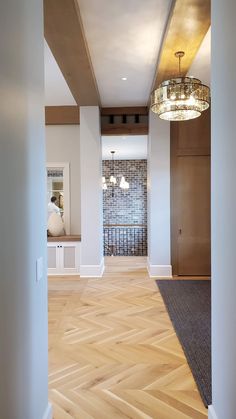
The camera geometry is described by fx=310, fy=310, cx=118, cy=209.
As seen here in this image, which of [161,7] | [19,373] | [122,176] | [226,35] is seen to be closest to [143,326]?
[19,373]

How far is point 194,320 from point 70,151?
4.25 metres

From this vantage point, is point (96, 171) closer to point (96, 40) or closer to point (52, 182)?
point (52, 182)

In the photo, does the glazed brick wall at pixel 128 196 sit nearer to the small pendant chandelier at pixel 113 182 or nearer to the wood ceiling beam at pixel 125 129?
the small pendant chandelier at pixel 113 182

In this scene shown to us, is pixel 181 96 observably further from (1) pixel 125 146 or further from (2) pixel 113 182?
(2) pixel 113 182

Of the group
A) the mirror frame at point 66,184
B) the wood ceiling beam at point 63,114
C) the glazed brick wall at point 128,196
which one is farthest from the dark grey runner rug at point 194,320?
the glazed brick wall at point 128,196

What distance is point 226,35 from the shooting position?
1581 millimetres

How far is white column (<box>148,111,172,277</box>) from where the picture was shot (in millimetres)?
5836

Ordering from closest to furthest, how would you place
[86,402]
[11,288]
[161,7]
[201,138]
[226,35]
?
1. [11,288]
2. [226,35]
3. [86,402]
4. [161,7]
5. [201,138]

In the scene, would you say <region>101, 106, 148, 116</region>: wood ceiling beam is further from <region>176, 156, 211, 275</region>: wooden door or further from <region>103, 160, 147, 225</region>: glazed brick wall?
<region>103, 160, 147, 225</region>: glazed brick wall

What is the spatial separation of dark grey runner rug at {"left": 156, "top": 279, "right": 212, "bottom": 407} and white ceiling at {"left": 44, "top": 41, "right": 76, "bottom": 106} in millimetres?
3653

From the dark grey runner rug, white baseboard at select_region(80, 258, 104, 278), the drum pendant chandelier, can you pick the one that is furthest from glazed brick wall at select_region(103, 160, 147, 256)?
the drum pendant chandelier

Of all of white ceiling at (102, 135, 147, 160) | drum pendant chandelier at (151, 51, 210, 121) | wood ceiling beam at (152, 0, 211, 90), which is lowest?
drum pendant chandelier at (151, 51, 210, 121)

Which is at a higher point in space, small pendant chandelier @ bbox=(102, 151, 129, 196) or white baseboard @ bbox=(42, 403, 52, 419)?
small pendant chandelier @ bbox=(102, 151, 129, 196)

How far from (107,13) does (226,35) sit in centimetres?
198
